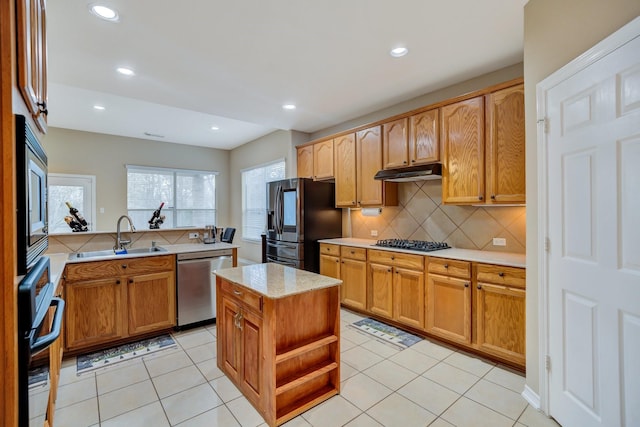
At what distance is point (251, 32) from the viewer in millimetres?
2359

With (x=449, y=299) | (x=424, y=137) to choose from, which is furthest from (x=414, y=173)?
(x=449, y=299)

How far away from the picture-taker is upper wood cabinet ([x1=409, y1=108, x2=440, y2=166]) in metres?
3.21

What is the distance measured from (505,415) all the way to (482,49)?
2.83 m

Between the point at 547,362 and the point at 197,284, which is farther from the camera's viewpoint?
the point at 197,284

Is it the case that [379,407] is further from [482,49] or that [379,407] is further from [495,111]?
[482,49]

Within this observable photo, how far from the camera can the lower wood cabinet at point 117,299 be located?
2717 millimetres

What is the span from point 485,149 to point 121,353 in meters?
3.91

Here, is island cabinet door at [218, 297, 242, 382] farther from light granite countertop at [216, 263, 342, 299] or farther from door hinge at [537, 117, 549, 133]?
door hinge at [537, 117, 549, 133]

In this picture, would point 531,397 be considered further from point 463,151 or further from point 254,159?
point 254,159

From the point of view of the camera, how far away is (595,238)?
1.61 meters

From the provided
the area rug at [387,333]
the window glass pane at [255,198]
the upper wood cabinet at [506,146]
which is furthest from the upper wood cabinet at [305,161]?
the upper wood cabinet at [506,146]

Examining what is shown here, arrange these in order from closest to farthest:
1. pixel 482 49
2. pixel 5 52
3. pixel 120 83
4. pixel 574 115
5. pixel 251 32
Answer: pixel 5 52 < pixel 574 115 < pixel 251 32 < pixel 482 49 < pixel 120 83

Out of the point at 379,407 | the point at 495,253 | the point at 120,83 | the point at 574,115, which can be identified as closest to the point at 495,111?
the point at 574,115

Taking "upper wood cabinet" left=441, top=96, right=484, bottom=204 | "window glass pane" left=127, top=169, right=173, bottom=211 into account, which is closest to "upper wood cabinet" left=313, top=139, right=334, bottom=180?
"upper wood cabinet" left=441, top=96, right=484, bottom=204
